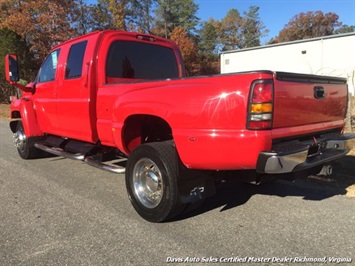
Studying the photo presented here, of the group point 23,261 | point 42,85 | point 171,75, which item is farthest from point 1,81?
point 23,261

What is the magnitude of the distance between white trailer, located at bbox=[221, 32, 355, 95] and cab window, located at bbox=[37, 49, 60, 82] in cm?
1814

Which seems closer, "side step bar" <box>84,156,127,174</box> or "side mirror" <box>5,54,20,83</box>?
"side step bar" <box>84,156,127,174</box>

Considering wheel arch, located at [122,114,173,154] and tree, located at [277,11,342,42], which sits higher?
tree, located at [277,11,342,42]

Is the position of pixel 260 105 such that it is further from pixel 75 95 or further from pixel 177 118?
pixel 75 95

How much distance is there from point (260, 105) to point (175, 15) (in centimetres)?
5598

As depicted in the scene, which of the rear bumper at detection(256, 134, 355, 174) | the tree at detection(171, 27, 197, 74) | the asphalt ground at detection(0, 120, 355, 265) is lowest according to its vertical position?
the asphalt ground at detection(0, 120, 355, 265)

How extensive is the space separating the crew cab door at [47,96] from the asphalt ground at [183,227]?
1278 mm

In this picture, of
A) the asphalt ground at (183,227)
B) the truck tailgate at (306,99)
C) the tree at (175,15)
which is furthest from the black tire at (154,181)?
the tree at (175,15)

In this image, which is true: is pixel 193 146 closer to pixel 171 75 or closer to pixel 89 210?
pixel 89 210

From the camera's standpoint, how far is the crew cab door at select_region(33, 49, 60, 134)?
6051mm

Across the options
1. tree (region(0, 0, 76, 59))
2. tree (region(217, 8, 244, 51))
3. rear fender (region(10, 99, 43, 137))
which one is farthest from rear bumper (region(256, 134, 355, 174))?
tree (region(217, 8, 244, 51))

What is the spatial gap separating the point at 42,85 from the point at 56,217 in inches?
126

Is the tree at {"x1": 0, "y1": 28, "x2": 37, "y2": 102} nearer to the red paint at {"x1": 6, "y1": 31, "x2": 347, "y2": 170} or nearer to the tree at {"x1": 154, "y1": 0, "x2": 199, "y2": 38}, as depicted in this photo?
the red paint at {"x1": 6, "y1": 31, "x2": 347, "y2": 170}

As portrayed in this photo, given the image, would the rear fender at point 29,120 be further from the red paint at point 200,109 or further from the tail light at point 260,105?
the tail light at point 260,105
